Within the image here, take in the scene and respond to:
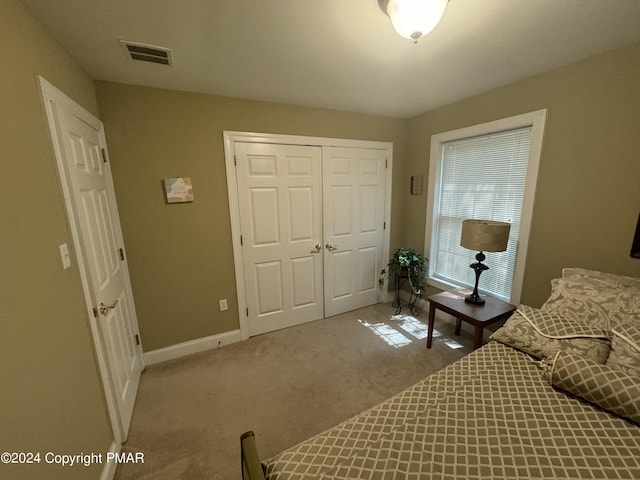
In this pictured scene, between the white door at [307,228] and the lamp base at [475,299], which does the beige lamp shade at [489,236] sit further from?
the white door at [307,228]

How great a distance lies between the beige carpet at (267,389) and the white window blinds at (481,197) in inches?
26.4

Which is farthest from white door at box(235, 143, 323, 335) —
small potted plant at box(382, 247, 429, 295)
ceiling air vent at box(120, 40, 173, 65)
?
small potted plant at box(382, 247, 429, 295)

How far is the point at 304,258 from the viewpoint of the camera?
9.27 feet

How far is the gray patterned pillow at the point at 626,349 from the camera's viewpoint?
111 centimetres

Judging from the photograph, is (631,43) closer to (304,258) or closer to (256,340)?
(304,258)

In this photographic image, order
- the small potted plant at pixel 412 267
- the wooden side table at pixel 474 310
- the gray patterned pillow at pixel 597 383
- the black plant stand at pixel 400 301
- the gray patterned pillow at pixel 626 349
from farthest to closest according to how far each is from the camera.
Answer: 1. the black plant stand at pixel 400 301
2. the small potted plant at pixel 412 267
3. the wooden side table at pixel 474 310
4. the gray patterned pillow at pixel 626 349
5. the gray patterned pillow at pixel 597 383

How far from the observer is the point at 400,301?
346 centimetres

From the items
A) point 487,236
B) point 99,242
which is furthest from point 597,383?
point 99,242

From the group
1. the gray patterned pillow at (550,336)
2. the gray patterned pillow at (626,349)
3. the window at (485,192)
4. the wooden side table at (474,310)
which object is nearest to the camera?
the gray patterned pillow at (626,349)

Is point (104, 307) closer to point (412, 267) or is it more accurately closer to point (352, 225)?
point (352, 225)

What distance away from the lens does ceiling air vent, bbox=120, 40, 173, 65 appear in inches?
56.9

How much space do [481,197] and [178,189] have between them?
287cm

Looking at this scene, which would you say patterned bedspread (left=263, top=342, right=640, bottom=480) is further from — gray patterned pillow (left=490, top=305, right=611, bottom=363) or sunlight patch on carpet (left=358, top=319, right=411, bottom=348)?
sunlight patch on carpet (left=358, top=319, right=411, bottom=348)

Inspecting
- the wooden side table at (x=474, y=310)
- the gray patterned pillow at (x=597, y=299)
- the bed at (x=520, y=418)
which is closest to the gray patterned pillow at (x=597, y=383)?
the bed at (x=520, y=418)
